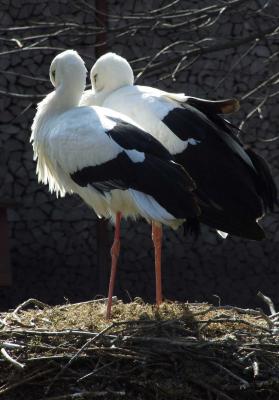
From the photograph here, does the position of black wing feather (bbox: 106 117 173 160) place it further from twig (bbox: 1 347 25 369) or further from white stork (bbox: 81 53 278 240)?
twig (bbox: 1 347 25 369)

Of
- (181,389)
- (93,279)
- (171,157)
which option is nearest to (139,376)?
(181,389)

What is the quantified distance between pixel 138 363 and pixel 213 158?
1521 mm

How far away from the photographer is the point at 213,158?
618cm

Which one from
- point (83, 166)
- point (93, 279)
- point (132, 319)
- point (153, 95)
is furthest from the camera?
point (93, 279)

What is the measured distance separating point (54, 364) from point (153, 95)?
182 centimetres

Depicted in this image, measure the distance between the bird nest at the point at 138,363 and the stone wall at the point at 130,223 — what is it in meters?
4.17

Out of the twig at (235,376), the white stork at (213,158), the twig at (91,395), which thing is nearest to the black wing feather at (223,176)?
the white stork at (213,158)

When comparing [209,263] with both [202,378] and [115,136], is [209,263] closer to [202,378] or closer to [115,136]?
[115,136]

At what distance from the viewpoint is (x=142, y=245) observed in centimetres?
958


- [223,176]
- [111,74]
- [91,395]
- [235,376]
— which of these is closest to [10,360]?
[91,395]

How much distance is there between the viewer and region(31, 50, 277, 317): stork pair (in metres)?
5.62

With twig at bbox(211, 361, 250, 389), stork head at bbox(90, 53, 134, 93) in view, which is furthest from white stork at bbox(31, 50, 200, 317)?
twig at bbox(211, 361, 250, 389)

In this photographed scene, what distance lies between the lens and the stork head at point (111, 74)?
661 cm

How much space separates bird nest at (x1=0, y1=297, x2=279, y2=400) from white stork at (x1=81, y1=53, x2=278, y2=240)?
3.33 feet
